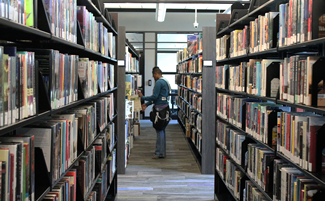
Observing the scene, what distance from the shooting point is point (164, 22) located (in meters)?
11.5

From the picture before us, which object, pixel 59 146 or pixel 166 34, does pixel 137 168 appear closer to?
pixel 59 146

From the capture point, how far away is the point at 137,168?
546cm

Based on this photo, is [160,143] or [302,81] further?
[160,143]

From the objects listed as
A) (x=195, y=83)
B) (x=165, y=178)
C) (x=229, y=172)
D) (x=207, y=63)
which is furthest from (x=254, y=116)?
(x=195, y=83)

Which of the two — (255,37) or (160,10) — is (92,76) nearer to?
(255,37)

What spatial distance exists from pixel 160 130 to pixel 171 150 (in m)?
1.06

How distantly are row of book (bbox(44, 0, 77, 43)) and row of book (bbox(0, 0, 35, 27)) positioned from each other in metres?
0.22

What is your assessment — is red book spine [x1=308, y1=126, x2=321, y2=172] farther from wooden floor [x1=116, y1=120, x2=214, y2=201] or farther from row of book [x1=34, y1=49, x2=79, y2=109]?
wooden floor [x1=116, y1=120, x2=214, y2=201]

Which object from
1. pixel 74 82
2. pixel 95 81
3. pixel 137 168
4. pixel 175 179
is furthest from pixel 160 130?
pixel 74 82

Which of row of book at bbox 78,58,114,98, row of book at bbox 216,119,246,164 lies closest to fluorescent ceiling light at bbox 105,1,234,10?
row of book at bbox 216,119,246,164

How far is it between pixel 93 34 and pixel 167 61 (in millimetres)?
9165

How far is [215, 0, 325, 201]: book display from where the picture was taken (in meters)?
1.62

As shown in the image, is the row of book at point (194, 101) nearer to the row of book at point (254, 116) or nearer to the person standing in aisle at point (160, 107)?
the person standing in aisle at point (160, 107)

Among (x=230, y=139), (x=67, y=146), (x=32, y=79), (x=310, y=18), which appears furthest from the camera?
(x=230, y=139)
